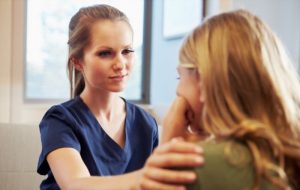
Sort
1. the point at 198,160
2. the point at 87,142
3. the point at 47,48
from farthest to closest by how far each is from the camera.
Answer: the point at 47,48, the point at 87,142, the point at 198,160

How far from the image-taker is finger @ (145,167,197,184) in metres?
0.62

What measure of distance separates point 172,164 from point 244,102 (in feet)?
0.58

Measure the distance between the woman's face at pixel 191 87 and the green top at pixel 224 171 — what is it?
0.65 feet

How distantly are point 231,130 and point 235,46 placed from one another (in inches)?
6.0

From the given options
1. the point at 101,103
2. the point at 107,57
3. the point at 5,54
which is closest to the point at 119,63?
the point at 107,57

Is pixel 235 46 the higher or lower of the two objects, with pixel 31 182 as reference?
higher

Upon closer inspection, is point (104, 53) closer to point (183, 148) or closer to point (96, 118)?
point (96, 118)

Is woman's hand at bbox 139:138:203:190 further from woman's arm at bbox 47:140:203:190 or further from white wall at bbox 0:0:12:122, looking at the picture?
white wall at bbox 0:0:12:122

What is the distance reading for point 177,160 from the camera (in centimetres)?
63

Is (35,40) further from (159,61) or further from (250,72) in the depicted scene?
(250,72)

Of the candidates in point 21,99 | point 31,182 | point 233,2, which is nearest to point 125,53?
point 31,182

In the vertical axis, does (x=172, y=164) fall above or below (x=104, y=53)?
below

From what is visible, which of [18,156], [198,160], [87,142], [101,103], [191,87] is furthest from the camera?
[18,156]

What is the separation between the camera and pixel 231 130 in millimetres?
663
